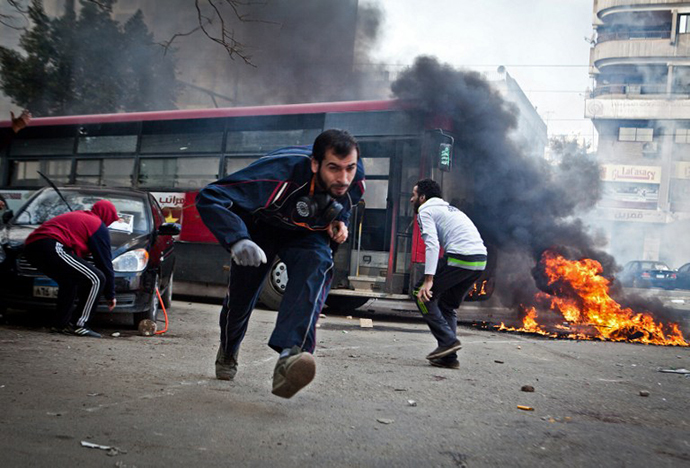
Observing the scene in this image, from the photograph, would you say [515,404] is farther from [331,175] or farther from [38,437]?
[38,437]

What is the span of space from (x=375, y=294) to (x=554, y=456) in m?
7.48

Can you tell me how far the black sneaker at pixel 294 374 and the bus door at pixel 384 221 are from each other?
6.97m

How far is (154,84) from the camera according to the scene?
947 inches

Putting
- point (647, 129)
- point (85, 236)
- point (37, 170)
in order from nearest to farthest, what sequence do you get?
point (85, 236) < point (37, 170) < point (647, 129)

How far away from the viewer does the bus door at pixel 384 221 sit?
10.6 meters

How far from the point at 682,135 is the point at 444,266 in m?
41.8

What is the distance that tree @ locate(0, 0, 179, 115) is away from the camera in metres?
21.1

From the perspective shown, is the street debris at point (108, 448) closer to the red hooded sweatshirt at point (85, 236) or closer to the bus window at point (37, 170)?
the red hooded sweatshirt at point (85, 236)

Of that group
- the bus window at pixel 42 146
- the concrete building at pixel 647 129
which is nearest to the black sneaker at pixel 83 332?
the bus window at pixel 42 146

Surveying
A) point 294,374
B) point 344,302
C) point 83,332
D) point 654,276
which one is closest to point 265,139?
Answer: point 344,302

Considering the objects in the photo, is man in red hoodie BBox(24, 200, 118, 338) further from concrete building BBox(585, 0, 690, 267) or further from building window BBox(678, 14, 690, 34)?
building window BBox(678, 14, 690, 34)

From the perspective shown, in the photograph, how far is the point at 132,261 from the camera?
7418 millimetres

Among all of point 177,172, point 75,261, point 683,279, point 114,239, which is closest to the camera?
point 75,261

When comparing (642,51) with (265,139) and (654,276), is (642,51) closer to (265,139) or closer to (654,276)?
(654,276)
